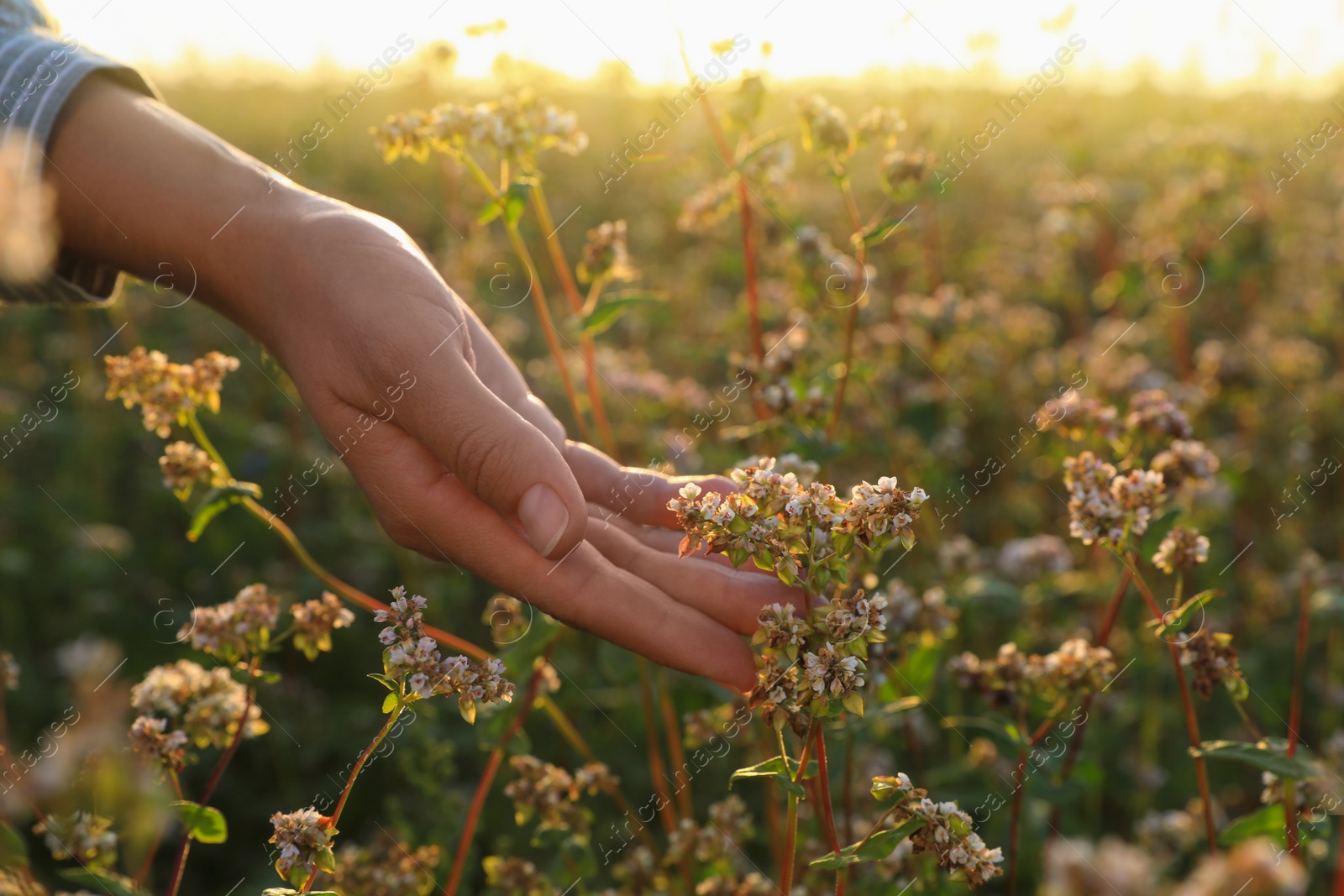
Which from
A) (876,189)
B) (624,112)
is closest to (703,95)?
(876,189)

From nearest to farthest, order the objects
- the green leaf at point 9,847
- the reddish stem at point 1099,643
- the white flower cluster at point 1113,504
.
A: the green leaf at point 9,847 → the white flower cluster at point 1113,504 → the reddish stem at point 1099,643

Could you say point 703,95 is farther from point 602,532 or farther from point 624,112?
point 624,112

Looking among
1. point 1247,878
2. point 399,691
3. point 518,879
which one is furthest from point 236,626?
point 1247,878

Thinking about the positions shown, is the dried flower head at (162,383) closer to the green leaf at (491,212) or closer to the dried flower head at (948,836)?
the green leaf at (491,212)

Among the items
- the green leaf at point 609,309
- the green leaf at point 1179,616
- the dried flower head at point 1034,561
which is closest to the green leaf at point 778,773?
the green leaf at point 1179,616

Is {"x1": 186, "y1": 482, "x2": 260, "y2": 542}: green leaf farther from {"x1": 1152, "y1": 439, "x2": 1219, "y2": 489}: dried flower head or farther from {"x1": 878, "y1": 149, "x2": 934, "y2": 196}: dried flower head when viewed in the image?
{"x1": 1152, "y1": 439, "x2": 1219, "y2": 489}: dried flower head
